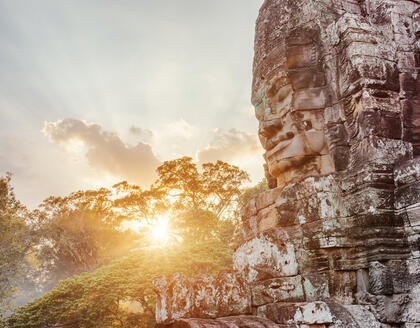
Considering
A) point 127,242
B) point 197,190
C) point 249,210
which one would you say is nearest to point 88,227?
point 127,242

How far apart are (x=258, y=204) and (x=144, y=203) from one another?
56.2 feet

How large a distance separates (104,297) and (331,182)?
11.0 metres

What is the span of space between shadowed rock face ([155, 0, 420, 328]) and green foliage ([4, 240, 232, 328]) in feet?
30.8

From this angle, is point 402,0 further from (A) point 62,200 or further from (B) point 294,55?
(A) point 62,200

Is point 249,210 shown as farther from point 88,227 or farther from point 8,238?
point 88,227

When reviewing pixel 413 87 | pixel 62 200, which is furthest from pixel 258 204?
pixel 62 200

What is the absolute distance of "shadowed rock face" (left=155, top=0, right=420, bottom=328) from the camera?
112 inches

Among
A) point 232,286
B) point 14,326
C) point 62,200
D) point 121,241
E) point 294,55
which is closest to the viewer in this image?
point 232,286

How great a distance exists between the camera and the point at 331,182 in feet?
11.3

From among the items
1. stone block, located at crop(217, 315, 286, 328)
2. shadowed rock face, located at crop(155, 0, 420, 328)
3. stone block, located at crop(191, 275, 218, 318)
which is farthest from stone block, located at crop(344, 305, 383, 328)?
stone block, located at crop(191, 275, 218, 318)

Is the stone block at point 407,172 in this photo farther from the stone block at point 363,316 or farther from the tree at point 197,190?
the tree at point 197,190

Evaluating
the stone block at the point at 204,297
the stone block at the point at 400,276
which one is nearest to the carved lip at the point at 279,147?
the stone block at the point at 400,276

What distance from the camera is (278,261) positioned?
3.14m

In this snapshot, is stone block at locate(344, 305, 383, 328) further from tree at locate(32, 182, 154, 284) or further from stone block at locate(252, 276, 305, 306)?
tree at locate(32, 182, 154, 284)
